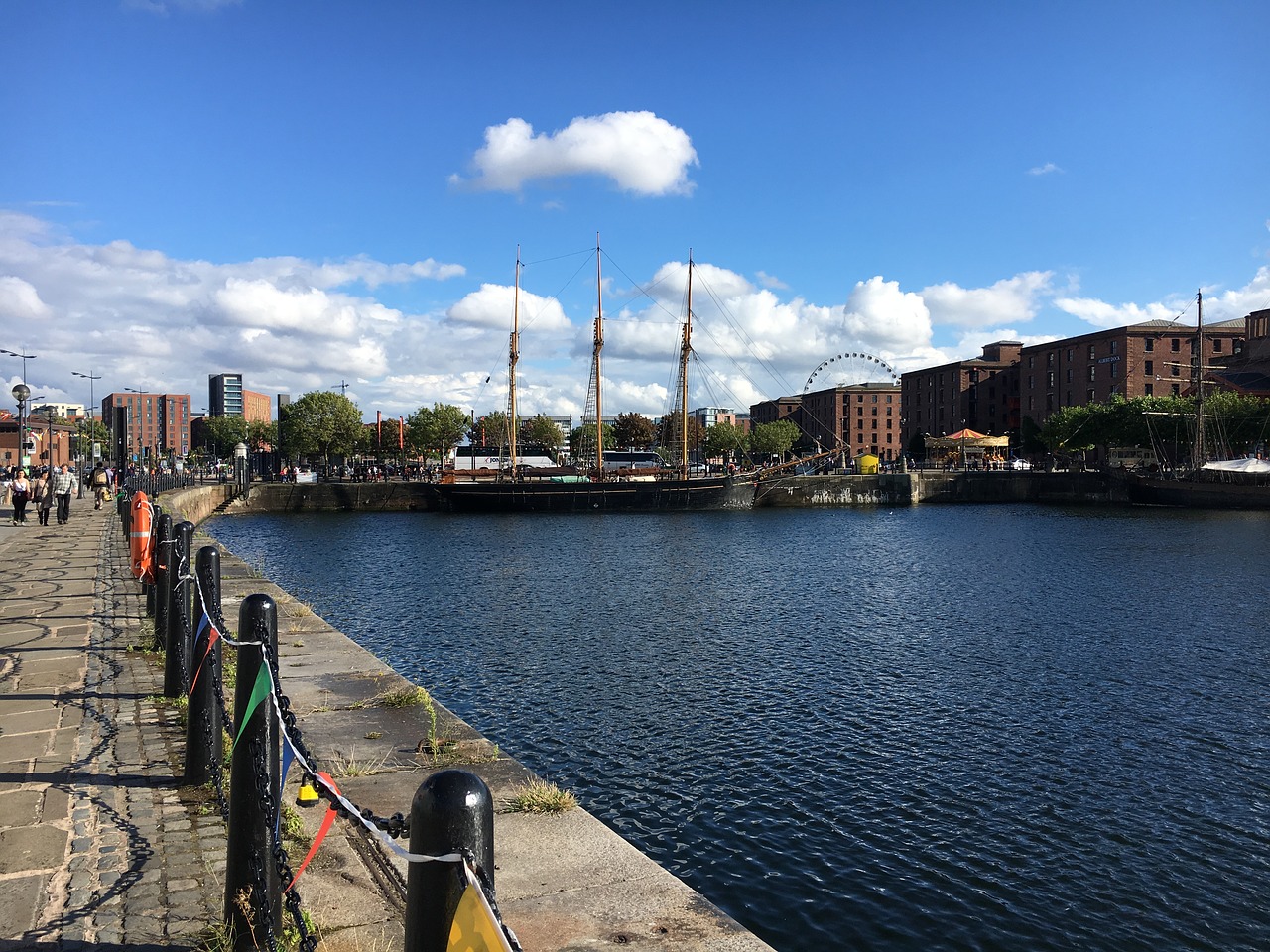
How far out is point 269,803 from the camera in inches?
169

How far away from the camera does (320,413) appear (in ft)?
358

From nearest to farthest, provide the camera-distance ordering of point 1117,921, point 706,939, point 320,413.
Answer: point 706,939 → point 1117,921 → point 320,413

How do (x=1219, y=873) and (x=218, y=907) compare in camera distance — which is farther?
(x=1219, y=873)

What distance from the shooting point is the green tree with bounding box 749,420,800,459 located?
159750 mm

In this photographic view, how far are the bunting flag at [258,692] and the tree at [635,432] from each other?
139m

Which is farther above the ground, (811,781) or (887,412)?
(887,412)

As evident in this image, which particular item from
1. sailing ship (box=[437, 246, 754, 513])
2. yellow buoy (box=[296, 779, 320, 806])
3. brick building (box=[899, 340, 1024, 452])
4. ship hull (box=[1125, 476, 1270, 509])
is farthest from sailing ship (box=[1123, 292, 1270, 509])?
yellow buoy (box=[296, 779, 320, 806])

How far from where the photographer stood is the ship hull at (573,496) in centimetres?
7606

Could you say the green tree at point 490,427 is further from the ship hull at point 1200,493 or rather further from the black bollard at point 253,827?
the black bollard at point 253,827

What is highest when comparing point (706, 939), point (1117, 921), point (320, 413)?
point (320, 413)

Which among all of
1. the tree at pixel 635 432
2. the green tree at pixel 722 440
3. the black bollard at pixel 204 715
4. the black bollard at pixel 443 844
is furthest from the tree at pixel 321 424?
the black bollard at pixel 443 844

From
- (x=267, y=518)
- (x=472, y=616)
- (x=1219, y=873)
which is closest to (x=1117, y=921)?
(x=1219, y=873)

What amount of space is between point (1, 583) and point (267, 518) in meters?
53.9

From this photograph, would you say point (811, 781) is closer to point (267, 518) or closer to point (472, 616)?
point (472, 616)
